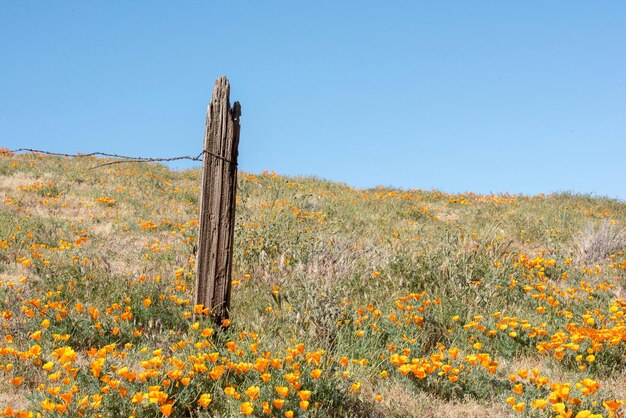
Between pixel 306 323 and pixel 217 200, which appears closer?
pixel 217 200

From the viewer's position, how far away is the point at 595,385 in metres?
3.78

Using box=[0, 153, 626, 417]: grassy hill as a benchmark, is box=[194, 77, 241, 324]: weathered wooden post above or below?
above

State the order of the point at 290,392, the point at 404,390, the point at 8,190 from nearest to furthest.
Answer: the point at 290,392 → the point at 404,390 → the point at 8,190

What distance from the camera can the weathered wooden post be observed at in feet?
16.2

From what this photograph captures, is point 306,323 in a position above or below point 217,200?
below

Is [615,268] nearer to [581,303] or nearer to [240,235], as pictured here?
[581,303]

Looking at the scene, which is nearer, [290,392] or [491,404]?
[290,392]

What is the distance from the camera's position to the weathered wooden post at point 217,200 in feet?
16.2

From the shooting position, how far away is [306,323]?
17.5ft

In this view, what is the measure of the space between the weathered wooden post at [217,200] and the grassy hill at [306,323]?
1.07 ft

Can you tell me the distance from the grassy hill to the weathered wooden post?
1.07 feet

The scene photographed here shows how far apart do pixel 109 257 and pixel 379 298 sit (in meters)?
4.47

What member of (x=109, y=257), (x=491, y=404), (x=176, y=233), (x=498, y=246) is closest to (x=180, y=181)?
(x=176, y=233)

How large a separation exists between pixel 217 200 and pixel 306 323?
1.48m
